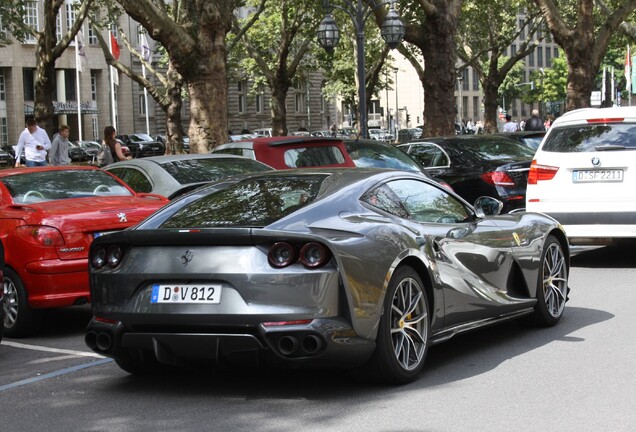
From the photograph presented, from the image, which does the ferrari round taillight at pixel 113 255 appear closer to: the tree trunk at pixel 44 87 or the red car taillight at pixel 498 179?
the red car taillight at pixel 498 179

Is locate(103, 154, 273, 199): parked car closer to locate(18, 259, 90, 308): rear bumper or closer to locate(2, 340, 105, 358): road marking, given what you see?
locate(18, 259, 90, 308): rear bumper

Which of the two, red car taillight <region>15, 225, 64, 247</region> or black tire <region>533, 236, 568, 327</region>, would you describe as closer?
black tire <region>533, 236, 568, 327</region>

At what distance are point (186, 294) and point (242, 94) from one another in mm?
84570

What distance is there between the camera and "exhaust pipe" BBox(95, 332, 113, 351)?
651 cm

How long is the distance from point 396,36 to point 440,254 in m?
18.4

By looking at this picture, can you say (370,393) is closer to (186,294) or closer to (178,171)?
(186,294)

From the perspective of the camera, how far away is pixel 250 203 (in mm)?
6777

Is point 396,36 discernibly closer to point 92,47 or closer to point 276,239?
point 276,239

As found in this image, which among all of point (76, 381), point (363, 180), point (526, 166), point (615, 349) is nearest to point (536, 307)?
point (615, 349)

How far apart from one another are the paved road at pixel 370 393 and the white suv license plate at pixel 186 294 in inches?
23.5

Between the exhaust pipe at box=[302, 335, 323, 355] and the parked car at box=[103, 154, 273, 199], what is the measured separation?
237 inches

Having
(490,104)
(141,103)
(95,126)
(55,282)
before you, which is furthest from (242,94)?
(55,282)

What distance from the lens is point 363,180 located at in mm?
7020

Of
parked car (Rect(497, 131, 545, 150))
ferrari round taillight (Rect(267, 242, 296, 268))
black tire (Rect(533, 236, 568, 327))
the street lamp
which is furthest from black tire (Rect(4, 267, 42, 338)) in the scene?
the street lamp
